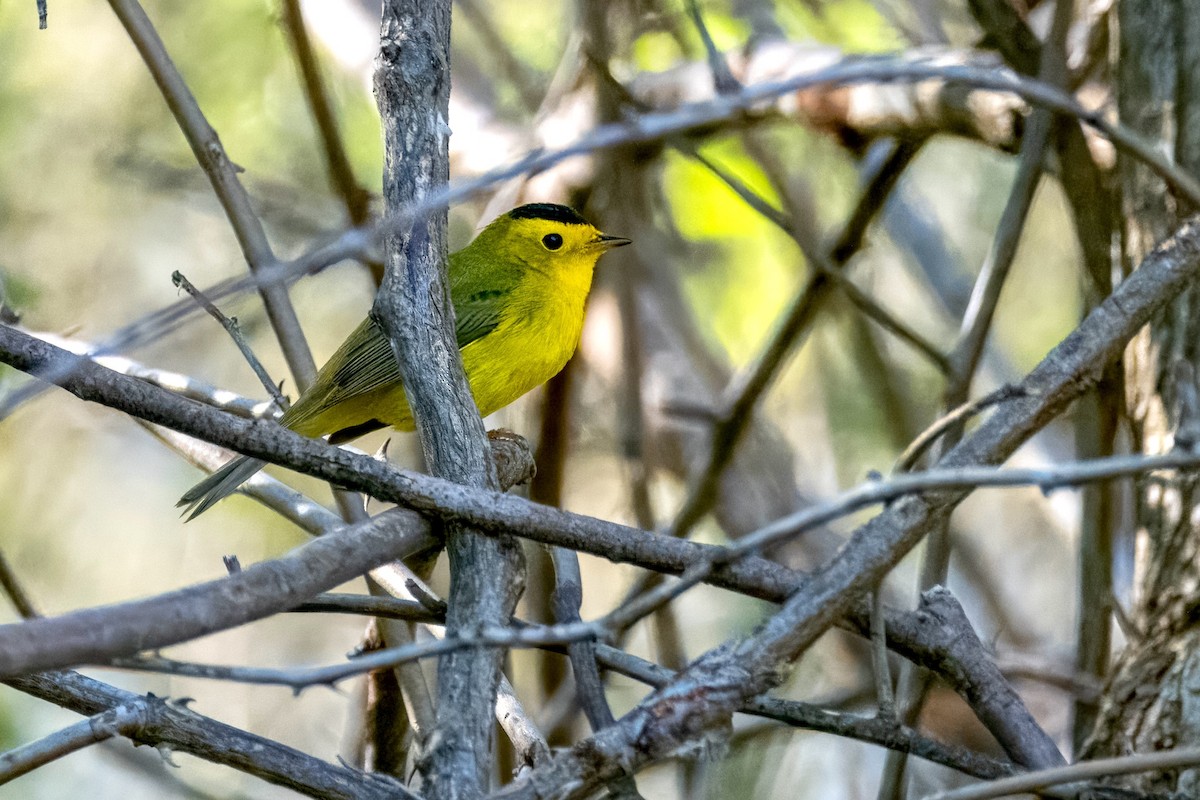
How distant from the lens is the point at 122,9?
9.37ft

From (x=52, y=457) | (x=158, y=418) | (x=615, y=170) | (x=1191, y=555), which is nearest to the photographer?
(x=158, y=418)

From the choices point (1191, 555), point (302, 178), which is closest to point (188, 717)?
point (1191, 555)

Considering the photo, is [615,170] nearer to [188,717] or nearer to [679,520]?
[679,520]

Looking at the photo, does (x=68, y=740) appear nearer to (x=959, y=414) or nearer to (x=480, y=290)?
(x=959, y=414)

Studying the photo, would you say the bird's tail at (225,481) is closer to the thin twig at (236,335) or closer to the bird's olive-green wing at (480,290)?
the thin twig at (236,335)

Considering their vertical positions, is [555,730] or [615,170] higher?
[615,170]

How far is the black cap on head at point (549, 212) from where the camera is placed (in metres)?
4.46

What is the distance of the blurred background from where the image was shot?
16.4ft

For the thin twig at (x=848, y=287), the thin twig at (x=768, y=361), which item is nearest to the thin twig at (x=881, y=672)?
the thin twig at (x=848, y=287)

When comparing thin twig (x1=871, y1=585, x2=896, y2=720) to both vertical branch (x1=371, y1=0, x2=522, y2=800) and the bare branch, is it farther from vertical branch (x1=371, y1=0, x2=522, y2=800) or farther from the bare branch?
the bare branch

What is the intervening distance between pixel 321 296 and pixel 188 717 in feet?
17.7

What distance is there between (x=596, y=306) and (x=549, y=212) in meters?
1.30

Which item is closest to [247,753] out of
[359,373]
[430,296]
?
[430,296]

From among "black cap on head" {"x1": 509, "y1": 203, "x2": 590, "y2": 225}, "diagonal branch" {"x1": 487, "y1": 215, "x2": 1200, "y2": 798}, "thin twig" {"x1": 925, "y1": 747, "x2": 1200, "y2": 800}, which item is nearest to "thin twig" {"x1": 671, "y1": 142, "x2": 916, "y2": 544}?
"black cap on head" {"x1": 509, "y1": 203, "x2": 590, "y2": 225}
